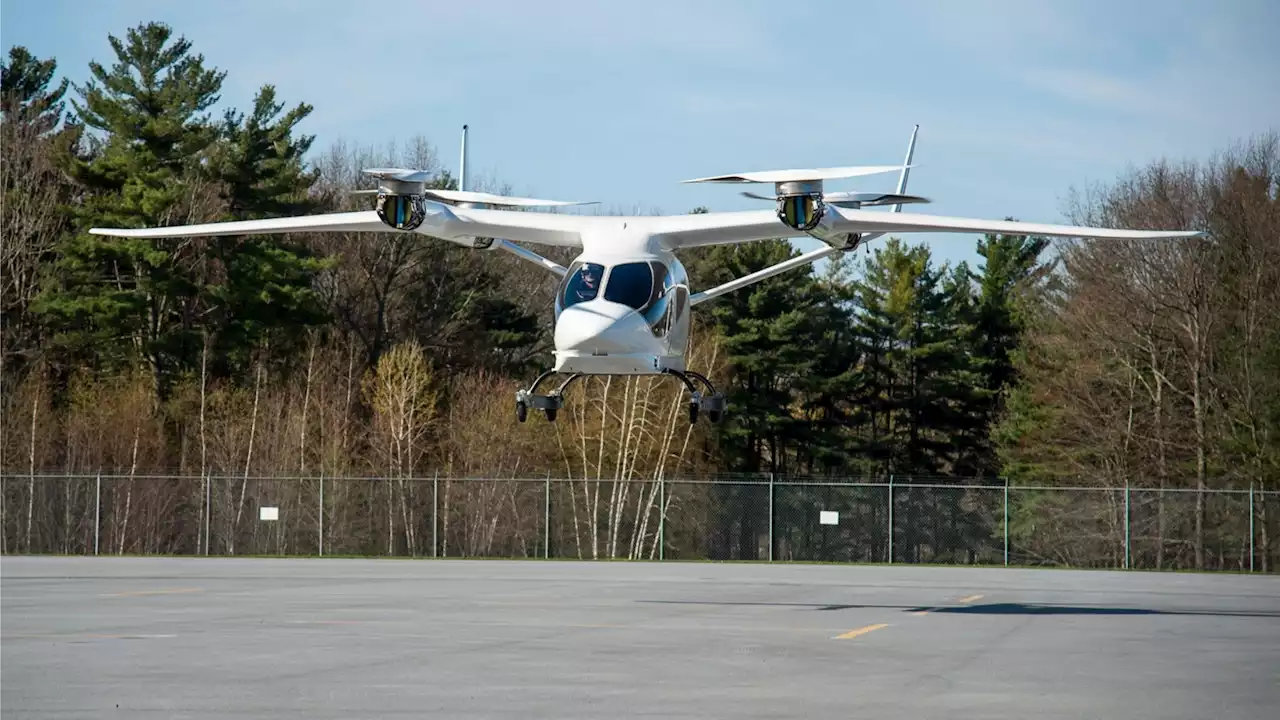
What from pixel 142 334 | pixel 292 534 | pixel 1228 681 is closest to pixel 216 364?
pixel 142 334

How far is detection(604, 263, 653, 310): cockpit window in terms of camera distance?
2267 centimetres

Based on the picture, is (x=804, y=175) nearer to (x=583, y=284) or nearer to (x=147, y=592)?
(x=583, y=284)

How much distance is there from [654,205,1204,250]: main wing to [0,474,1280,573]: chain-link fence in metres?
19.8

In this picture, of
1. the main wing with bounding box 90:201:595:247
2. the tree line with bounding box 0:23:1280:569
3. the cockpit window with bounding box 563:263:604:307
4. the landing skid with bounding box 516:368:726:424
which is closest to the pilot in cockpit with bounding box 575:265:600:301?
the cockpit window with bounding box 563:263:604:307

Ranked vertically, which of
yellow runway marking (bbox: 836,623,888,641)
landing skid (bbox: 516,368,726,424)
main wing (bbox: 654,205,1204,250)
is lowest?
yellow runway marking (bbox: 836,623,888,641)

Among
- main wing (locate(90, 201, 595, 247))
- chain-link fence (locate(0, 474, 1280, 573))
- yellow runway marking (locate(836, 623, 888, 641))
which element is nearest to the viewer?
yellow runway marking (locate(836, 623, 888, 641))

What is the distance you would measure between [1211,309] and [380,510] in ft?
88.1

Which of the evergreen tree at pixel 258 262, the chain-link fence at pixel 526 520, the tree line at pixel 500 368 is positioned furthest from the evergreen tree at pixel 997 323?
the evergreen tree at pixel 258 262

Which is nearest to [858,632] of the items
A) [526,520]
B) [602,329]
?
[602,329]

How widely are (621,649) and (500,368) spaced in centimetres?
5173

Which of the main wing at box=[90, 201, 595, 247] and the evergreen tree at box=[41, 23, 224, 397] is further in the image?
the evergreen tree at box=[41, 23, 224, 397]

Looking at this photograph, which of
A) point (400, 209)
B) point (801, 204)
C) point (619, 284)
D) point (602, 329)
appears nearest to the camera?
point (602, 329)

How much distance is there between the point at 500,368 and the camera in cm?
6688

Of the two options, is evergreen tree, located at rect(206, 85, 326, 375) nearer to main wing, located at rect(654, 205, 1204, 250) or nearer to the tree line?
the tree line
